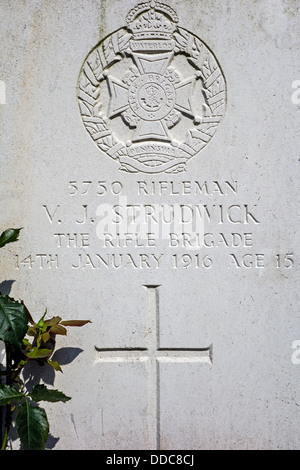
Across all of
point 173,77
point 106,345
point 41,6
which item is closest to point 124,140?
point 173,77

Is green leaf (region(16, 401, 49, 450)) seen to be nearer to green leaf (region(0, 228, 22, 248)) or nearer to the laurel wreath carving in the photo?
green leaf (region(0, 228, 22, 248))

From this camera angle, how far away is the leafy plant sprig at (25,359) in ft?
9.13

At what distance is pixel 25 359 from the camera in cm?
309

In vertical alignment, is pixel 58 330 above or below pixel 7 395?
above

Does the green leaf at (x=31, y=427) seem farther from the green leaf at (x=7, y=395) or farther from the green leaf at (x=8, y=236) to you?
the green leaf at (x=8, y=236)

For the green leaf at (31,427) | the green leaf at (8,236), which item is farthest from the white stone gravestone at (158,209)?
the green leaf at (31,427)

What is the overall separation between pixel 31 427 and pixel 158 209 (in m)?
1.48

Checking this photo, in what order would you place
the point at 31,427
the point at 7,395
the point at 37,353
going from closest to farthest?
the point at 31,427
the point at 7,395
the point at 37,353

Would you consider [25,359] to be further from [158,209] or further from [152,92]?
[152,92]

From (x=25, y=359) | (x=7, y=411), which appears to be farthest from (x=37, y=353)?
(x=7, y=411)

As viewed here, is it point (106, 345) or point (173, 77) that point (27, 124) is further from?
point (106, 345)

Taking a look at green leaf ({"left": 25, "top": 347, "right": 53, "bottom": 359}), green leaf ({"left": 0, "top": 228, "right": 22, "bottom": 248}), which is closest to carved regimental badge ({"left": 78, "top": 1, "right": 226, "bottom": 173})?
green leaf ({"left": 0, "top": 228, "right": 22, "bottom": 248})

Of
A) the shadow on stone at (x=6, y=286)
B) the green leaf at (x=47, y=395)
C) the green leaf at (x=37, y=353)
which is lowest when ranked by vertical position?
the green leaf at (x=47, y=395)

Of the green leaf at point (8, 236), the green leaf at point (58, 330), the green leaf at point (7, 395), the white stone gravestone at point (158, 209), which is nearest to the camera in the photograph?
the green leaf at point (7, 395)
